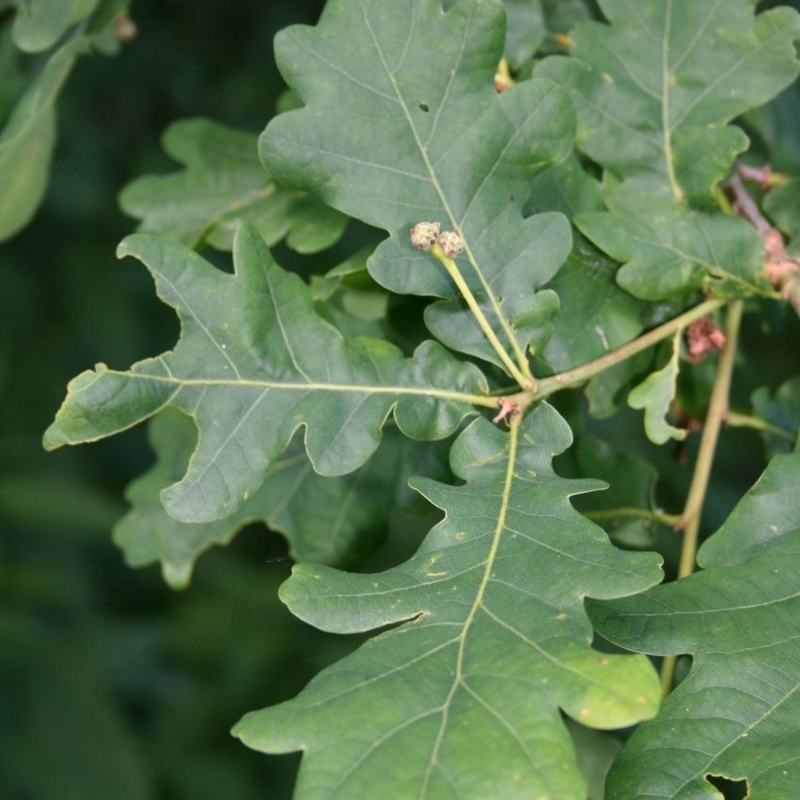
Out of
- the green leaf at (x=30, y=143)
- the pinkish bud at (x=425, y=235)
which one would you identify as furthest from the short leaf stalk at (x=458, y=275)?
the green leaf at (x=30, y=143)

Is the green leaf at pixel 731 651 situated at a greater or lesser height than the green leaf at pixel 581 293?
lesser

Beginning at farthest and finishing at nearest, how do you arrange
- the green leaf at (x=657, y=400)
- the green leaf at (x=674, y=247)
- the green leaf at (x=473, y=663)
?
1. the green leaf at (x=674, y=247)
2. the green leaf at (x=657, y=400)
3. the green leaf at (x=473, y=663)

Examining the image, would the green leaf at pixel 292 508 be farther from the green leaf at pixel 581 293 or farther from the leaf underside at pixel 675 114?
the leaf underside at pixel 675 114

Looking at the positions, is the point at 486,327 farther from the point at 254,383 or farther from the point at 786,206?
the point at 786,206

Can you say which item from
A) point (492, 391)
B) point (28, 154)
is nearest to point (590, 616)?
point (492, 391)

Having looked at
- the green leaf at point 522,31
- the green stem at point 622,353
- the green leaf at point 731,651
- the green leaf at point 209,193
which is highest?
the green leaf at point 522,31

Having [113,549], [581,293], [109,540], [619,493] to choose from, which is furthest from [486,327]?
[113,549]

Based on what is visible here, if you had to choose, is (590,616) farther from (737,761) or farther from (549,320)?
(549,320)
